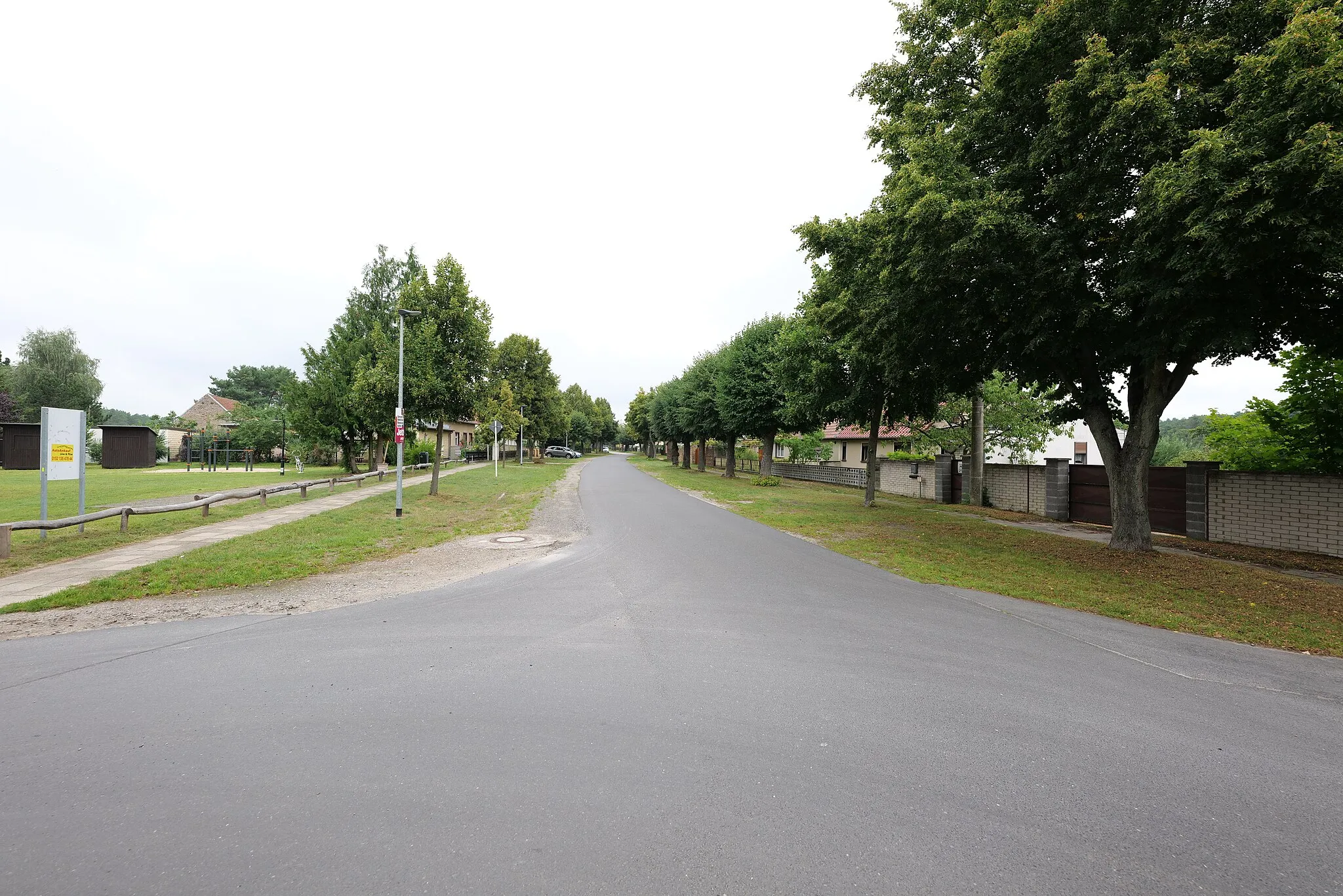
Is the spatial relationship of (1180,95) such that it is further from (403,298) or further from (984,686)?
(403,298)

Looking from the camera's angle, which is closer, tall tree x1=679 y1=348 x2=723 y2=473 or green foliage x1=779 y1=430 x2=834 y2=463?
tall tree x1=679 y1=348 x2=723 y2=473

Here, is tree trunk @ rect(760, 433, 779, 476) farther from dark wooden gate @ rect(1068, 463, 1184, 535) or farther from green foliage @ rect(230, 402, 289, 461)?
green foliage @ rect(230, 402, 289, 461)

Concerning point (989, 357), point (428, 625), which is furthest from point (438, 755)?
point (989, 357)

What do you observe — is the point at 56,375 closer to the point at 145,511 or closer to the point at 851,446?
the point at 145,511

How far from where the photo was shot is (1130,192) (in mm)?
8734

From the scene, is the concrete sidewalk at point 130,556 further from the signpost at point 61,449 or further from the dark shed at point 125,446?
the dark shed at point 125,446

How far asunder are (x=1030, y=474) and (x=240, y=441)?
47.6m

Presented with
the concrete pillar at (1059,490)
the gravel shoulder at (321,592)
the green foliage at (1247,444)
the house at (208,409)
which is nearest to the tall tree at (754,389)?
the concrete pillar at (1059,490)

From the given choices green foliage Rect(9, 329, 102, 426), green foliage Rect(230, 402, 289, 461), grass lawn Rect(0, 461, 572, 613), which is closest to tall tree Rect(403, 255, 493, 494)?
grass lawn Rect(0, 461, 572, 613)

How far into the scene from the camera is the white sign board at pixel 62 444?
34.3ft

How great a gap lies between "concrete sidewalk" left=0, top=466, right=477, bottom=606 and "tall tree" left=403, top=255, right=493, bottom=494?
487 cm

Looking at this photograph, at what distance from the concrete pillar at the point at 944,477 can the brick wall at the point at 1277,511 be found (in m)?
9.74

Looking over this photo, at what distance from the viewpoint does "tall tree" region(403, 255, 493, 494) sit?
59.1 ft

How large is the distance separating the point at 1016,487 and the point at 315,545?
20.2 metres
